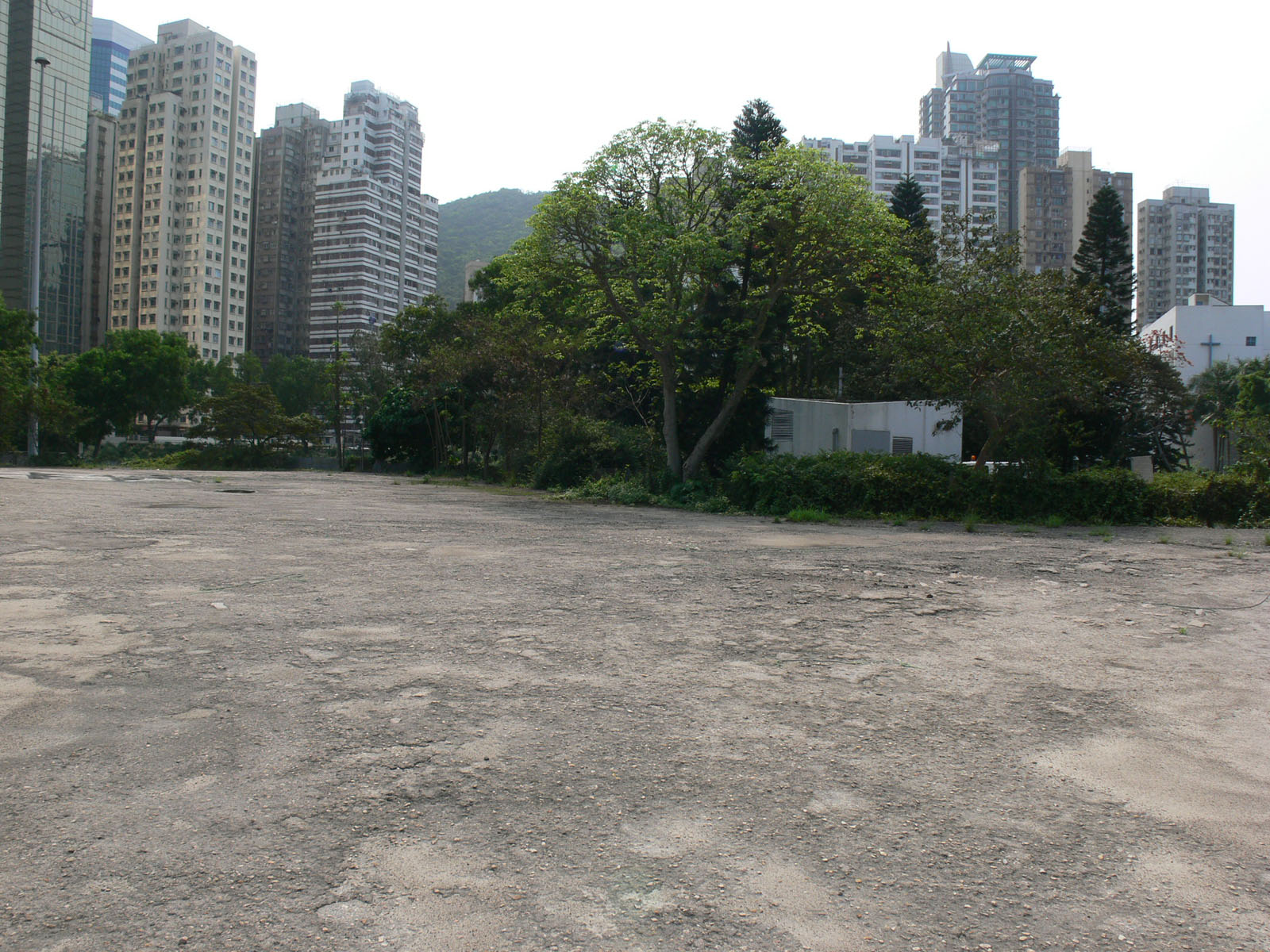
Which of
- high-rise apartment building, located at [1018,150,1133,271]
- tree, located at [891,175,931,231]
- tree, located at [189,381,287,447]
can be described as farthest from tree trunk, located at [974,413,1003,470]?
high-rise apartment building, located at [1018,150,1133,271]

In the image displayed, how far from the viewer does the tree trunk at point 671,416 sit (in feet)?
62.7

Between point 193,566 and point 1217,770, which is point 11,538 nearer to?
point 193,566

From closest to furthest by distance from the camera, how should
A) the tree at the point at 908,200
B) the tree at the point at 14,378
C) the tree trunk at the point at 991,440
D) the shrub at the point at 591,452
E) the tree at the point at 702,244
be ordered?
1. the tree trunk at the point at 991,440
2. the tree at the point at 702,244
3. the shrub at the point at 591,452
4. the tree at the point at 908,200
5. the tree at the point at 14,378

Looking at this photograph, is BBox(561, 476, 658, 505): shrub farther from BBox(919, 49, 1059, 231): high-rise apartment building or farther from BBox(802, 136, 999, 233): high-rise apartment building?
BBox(919, 49, 1059, 231): high-rise apartment building

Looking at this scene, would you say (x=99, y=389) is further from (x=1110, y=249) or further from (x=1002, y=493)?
(x=1110, y=249)

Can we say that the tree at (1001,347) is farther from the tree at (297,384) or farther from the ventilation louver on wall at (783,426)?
the tree at (297,384)

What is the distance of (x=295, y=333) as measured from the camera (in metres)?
125

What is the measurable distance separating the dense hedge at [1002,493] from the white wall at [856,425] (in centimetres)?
565

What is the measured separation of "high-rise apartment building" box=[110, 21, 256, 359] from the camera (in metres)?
104

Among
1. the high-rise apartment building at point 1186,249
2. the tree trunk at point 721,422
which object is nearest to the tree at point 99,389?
the tree trunk at point 721,422

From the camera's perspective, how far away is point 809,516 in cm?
1400

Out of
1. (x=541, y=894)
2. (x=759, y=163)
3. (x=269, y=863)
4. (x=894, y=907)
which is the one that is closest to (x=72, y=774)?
(x=269, y=863)

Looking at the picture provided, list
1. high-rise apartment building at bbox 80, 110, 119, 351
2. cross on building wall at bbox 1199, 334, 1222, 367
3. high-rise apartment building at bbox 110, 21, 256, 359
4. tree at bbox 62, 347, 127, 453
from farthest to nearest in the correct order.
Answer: high-rise apartment building at bbox 110, 21, 256, 359 < high-rise apartment building at bbox 80, 110, 119, 351 < tree at bbox 62, 347, 127, 453 < cross on building wall at bbox 1199, 334, 1222, 367

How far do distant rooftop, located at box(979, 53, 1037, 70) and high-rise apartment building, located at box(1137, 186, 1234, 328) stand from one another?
52838mm
